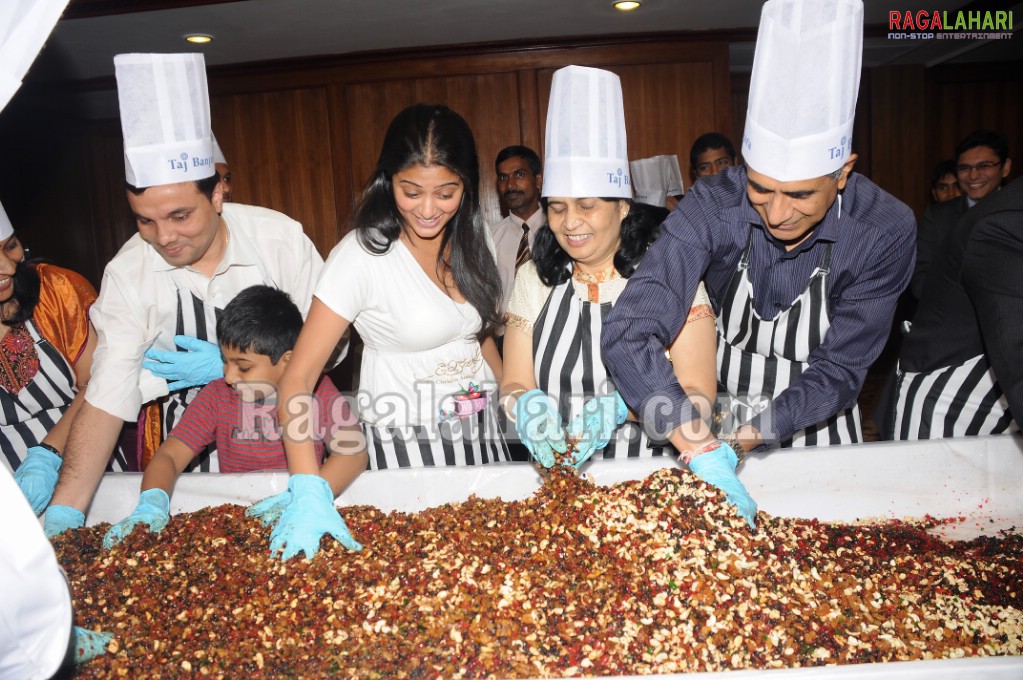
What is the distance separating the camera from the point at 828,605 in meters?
1.12

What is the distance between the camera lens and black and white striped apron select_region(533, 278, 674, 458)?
166 centimetres

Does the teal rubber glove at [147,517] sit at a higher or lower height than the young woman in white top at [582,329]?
lower

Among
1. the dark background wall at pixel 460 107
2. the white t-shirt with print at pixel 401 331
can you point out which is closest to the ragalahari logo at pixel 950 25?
the dark background wall at pixel 460 107

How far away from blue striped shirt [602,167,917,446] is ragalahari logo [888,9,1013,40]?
3.97 meters

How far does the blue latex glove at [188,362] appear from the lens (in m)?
1.74

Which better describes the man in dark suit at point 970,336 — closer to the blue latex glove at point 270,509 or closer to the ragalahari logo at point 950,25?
the blue latex glove at point 270,509

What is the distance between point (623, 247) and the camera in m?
1.63

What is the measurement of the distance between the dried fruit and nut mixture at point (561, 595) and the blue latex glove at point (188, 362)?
476mm

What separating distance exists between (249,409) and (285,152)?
3882 mm

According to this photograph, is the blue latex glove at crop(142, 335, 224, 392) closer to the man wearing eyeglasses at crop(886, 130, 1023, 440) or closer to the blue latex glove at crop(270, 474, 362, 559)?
the blue latex glove at crop(270, 474, 362, 559)

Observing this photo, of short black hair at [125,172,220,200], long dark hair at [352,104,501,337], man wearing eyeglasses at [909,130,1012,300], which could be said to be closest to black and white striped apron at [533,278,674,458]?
long dark hair at [352,104,501,337]

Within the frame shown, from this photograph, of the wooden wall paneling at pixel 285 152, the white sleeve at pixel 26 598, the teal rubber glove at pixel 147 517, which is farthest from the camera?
the wooden wall paneling at pixel 285 152

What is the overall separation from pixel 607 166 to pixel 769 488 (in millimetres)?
826

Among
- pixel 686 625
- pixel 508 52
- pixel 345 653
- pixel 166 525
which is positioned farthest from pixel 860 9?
pixel 508 52
